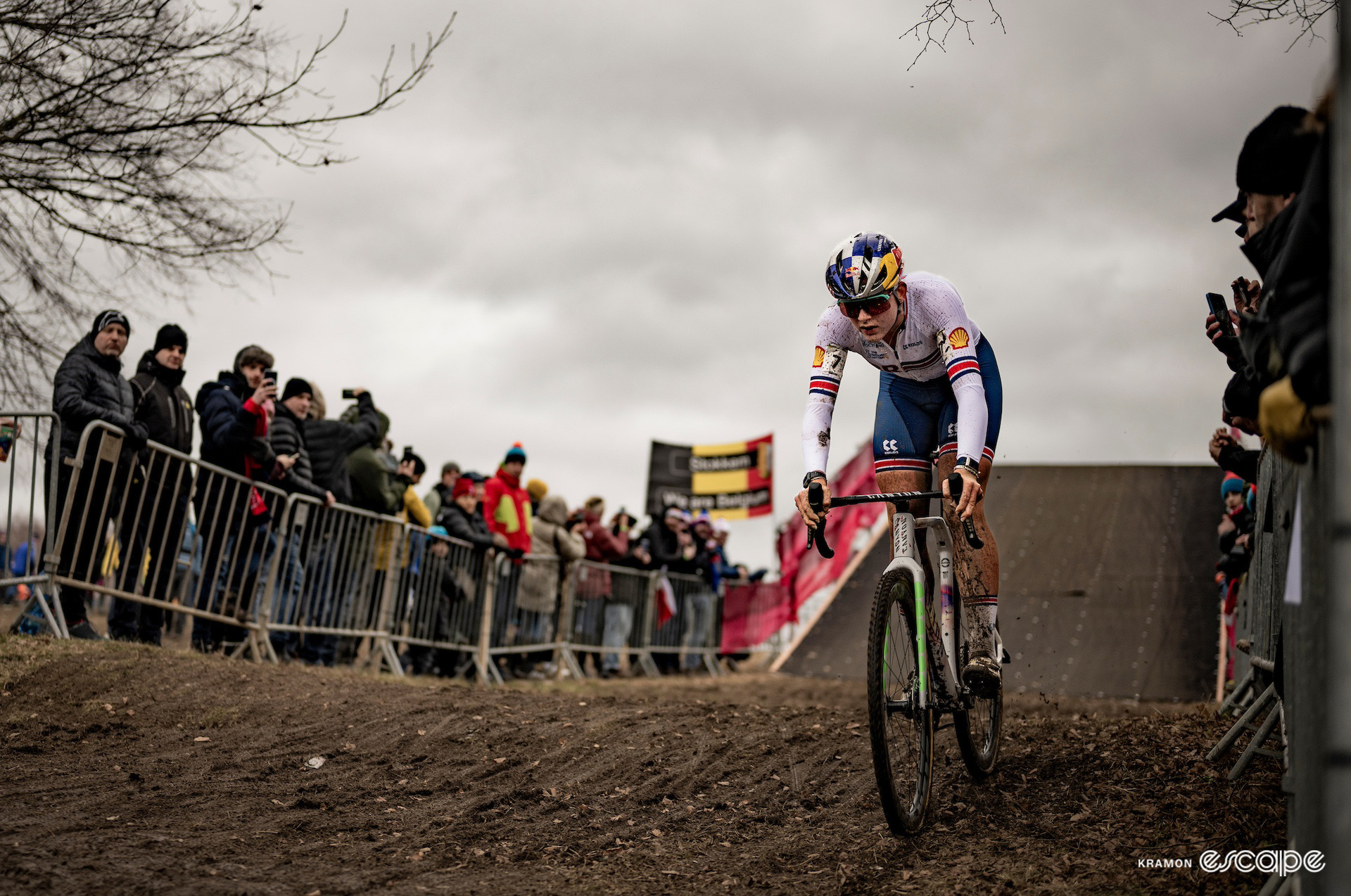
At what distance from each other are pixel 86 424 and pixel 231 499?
141 centimetres

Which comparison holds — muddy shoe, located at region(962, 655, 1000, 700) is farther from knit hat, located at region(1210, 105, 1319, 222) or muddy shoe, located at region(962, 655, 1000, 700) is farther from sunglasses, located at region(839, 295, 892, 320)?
knit hat, located at region(1210, 105, 1319, 222)

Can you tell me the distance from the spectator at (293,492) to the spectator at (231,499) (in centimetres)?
20

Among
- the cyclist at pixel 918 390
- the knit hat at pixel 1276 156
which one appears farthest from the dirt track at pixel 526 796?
the knit hat at pixel 1276 156

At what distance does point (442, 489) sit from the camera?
12.8 meters

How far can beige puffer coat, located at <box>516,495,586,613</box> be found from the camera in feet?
41.8

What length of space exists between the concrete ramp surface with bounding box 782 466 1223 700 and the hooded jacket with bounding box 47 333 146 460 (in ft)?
36.1

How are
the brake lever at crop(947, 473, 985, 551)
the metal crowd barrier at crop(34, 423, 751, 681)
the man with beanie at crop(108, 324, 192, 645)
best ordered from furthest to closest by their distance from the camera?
the man with beanie at crop(108, 324, 192, 645), the metal crowd barrier at crop(34, 423, 751, 681), the brake lever at crop(947, 473, 985, 551)

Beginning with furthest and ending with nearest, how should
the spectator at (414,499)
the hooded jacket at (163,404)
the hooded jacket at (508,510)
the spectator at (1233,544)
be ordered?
the hooded jacket at (508,510), the spectator at (414,499), the spectator at (1233,544), the hooded jacket at (163,404)

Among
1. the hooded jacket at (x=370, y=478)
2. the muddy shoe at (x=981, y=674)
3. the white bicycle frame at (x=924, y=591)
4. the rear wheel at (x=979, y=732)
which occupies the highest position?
the hooded jacket at (x=370, y=478)

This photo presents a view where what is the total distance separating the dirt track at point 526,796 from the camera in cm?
396

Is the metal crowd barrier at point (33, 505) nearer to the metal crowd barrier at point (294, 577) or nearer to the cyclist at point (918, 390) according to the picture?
the metal crowd barrier at point (294, 577)

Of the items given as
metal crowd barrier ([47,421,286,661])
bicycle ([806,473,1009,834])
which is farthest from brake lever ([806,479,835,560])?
metal crowd barrier ([47,421,286,661])

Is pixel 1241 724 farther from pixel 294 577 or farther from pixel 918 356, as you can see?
pixel 294 577

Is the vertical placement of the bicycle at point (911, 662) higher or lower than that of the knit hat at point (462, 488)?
lower
